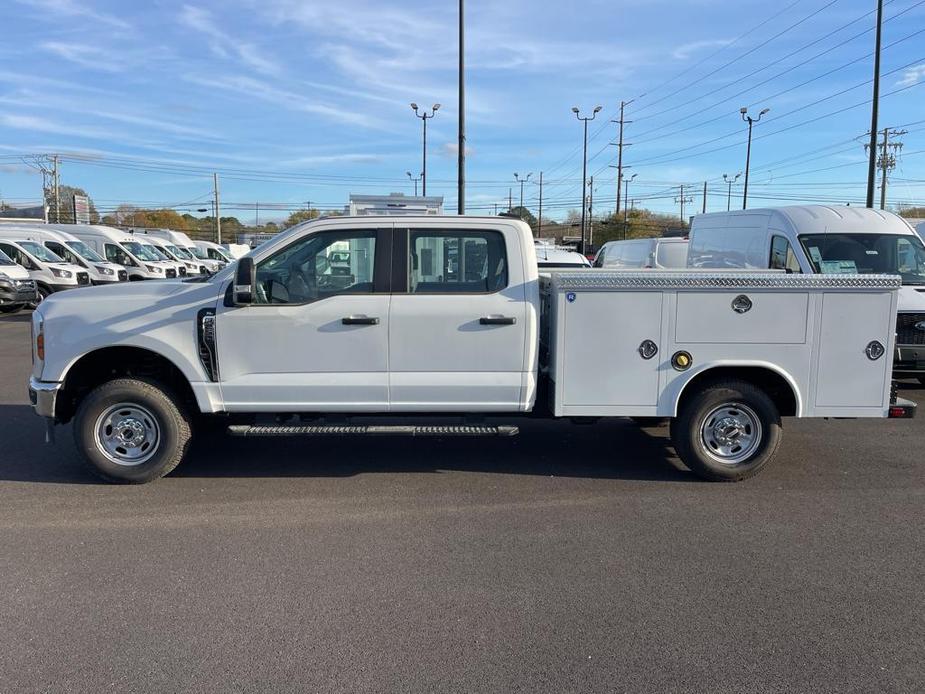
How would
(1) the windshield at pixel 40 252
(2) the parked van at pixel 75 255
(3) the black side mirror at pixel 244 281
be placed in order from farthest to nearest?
(2) the parked van at pixel 75 255, (1) the windshield at pixel 40 252, (3) the black side mirror at pixel 244 281

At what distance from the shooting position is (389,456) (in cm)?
684

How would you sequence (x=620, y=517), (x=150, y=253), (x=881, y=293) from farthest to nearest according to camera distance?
(x=150, y=253) < (x=881, y=293) < (x=620, y=517)

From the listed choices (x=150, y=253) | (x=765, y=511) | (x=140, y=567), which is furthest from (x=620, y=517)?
(x=150, y=253)

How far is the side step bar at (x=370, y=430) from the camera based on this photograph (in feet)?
19.1

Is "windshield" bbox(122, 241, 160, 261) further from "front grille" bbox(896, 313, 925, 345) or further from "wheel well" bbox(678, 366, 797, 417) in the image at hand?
"wheel well" bbox(678, 366, 797, 417)

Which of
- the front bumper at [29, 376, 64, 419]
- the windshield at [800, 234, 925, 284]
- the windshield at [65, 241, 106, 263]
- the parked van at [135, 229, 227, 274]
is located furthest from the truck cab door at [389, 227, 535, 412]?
the parked van at [135, 229, 227, 274]

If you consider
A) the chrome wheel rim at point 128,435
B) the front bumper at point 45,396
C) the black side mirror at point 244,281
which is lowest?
the chrome wheel rim at point 128,435

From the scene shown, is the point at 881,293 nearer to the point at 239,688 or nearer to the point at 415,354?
the point at 415,354

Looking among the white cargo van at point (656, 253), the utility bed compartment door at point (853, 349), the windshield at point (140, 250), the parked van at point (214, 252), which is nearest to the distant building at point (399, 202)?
the white cargo van at point (656, 253)

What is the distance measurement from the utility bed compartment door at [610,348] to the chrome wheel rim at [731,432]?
540 millimetres

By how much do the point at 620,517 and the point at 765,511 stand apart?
108 centimetres

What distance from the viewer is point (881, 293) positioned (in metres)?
5.73

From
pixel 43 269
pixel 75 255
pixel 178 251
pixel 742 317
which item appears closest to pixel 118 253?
pixel 75 255

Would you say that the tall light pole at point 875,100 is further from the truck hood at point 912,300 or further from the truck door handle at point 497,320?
the truck door handle at point 497,320
